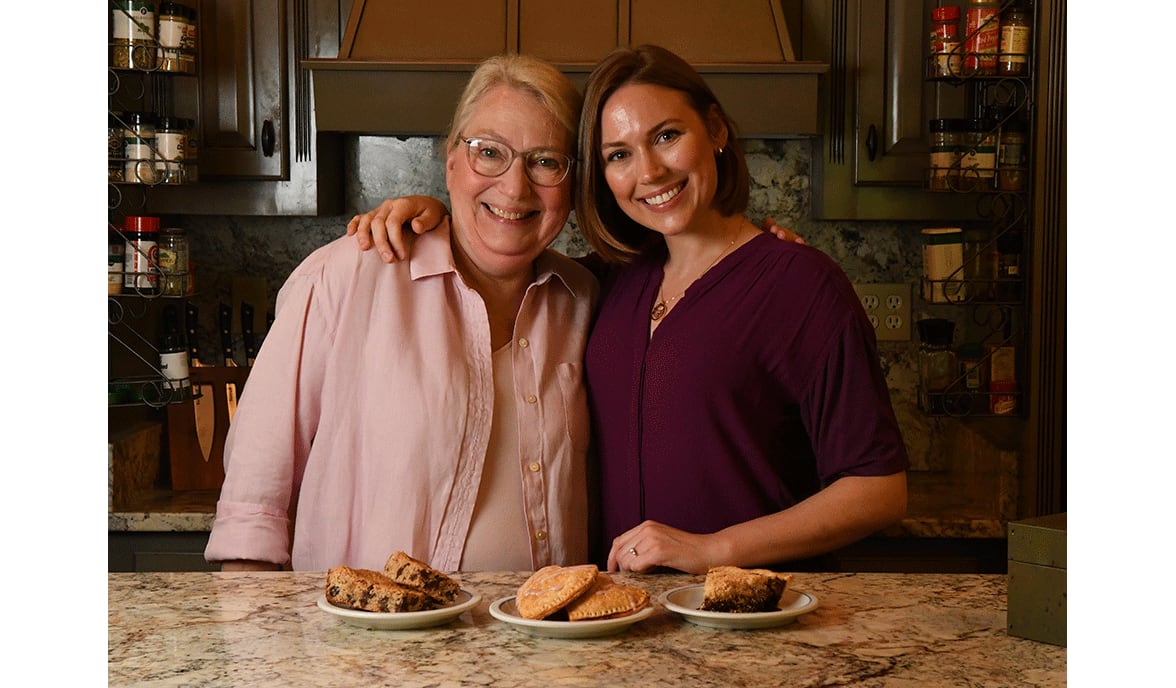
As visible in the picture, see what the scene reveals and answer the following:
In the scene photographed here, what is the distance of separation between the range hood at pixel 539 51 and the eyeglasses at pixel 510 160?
885 millimetres

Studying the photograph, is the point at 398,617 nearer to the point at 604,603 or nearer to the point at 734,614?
the point at 604,603

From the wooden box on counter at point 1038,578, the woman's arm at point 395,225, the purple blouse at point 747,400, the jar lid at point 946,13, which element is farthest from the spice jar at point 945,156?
the wooden box on counter at point 1038,578

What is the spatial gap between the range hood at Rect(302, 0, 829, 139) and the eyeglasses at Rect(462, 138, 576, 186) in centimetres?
89

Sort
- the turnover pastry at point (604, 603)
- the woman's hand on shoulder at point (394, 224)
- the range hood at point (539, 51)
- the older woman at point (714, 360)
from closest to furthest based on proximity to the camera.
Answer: the turnover pastry at point (604, 603), the older woman at point (714, 360), the woman's hand on shoulder at point (394, 224), the range hood at point (539, 51)

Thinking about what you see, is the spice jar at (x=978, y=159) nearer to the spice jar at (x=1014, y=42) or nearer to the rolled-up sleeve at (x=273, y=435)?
the spice jar at (x=1014, y=42)

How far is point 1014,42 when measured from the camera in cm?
248

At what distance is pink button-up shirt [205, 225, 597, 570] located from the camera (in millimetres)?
1533

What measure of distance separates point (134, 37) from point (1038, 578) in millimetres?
2203

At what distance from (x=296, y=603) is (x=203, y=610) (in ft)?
0.29

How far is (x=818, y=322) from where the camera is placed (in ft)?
4.96

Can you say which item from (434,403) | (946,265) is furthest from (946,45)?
(434,403)

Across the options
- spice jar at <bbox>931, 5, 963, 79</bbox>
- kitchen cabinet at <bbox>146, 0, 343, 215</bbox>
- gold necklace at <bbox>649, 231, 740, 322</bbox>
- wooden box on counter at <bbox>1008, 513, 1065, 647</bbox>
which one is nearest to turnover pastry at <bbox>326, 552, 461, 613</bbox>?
wooden box on counter at <bbox>1008, 513, 1065, 647</bbox>

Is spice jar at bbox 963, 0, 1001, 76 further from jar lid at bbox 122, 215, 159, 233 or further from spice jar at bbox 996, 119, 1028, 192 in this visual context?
jar lid at bbox 122, 215, 159, 233

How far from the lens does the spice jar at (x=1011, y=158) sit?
8.32 feet
